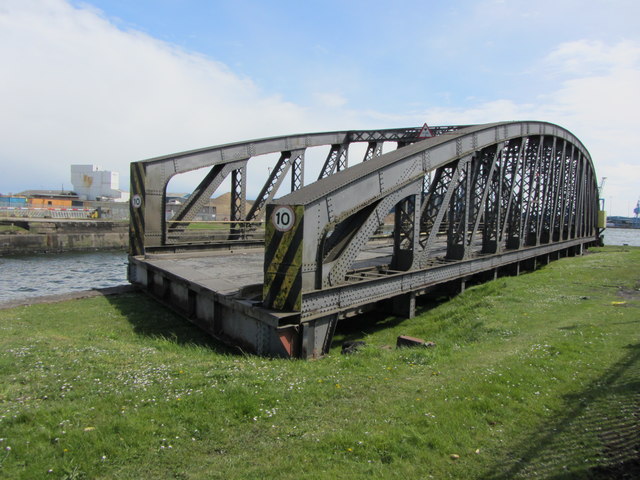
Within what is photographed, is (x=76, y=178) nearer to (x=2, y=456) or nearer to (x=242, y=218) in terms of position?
(x=242, y=218)

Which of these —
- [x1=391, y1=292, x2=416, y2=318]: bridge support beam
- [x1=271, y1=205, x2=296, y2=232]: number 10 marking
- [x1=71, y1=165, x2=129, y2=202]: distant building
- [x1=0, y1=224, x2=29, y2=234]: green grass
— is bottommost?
[x1=391, y1=292, x2=416, y2=318]: bridge support beam

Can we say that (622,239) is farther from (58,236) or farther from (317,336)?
(317,336)

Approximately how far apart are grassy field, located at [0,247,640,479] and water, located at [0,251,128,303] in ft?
35.0

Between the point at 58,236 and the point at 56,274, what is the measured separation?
16.6m

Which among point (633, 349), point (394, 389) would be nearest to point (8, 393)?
point (394, 389)

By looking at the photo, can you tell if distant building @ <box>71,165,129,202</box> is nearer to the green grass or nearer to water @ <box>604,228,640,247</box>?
the green grass

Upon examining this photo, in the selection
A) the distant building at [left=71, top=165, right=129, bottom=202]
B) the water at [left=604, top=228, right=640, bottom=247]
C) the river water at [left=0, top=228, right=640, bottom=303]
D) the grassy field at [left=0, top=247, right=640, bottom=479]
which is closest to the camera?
the grassy field at [left=0, top=247, right=640, bottom=479]

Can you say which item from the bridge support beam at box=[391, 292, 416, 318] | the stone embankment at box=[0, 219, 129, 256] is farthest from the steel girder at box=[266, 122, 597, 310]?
the stone embankment at box=[0, 219, 129, 256]

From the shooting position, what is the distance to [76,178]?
102938 millimetres

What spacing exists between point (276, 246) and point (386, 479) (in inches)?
179

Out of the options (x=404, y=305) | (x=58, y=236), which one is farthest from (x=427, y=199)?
(x=58, y=236)

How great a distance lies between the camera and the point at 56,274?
22.6 metres

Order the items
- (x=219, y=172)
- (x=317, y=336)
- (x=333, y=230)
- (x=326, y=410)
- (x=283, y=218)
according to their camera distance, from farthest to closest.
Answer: (x=219, y=172), (x=333, y=230), (x=317, y=336), (x=283, y=218), (x=326, y=410)

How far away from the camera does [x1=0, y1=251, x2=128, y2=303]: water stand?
59.0ft
